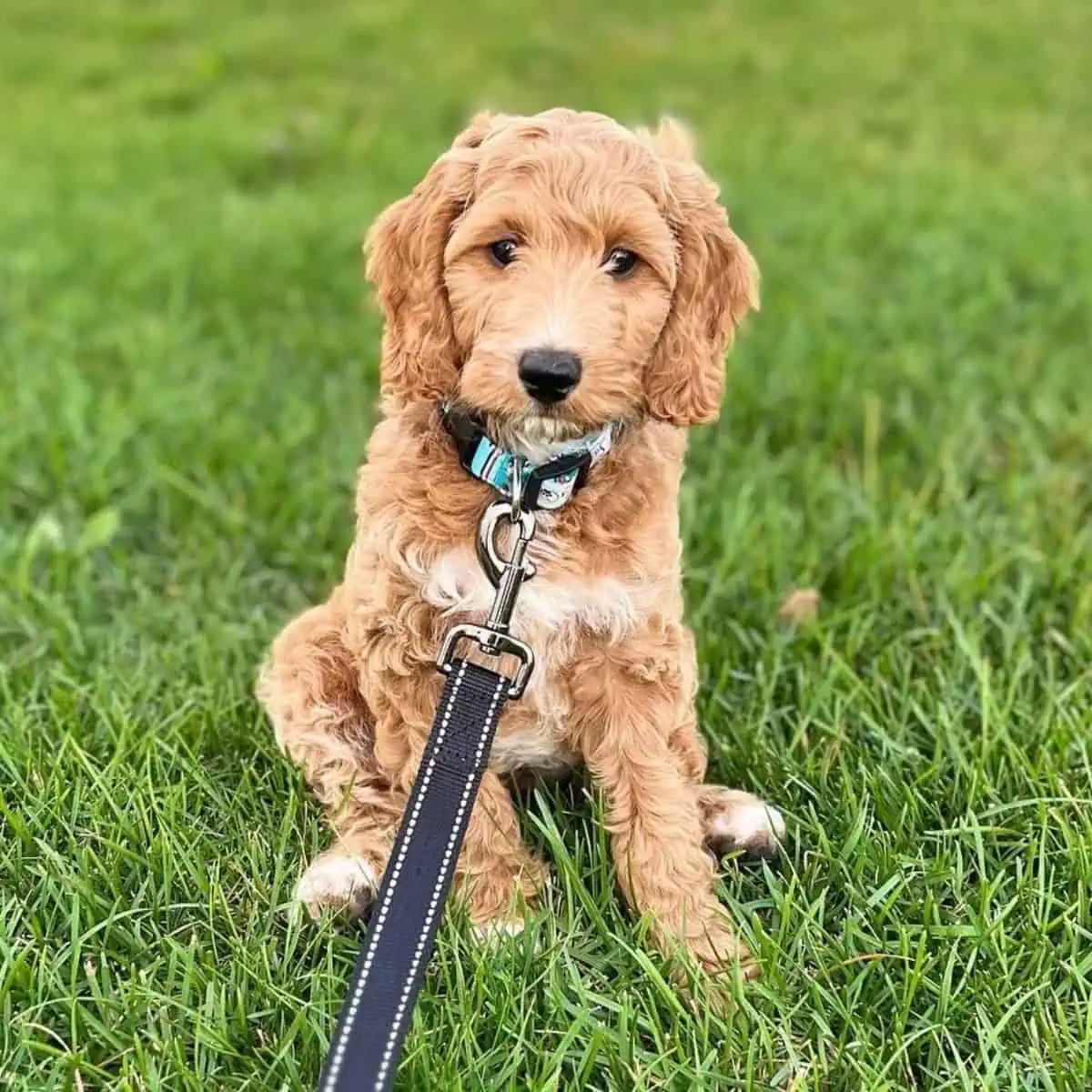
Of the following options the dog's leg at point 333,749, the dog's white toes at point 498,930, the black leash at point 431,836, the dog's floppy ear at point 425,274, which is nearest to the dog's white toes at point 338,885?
the dog's leg at point 333,749

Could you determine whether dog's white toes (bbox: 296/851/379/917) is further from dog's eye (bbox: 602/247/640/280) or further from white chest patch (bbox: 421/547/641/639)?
dog's eye (bbox: 602/247/640/280)

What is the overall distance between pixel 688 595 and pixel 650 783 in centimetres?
135

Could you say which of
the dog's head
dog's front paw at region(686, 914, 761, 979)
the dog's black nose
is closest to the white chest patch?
the dog's head

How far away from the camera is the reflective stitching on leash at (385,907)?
2094mm

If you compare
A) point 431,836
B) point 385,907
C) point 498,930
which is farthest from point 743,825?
point 385,907

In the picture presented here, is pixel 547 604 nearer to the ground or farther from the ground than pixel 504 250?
nearer to the ground

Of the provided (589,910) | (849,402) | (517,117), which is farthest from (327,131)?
(589,910)

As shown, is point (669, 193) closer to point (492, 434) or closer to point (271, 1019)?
point (492, 434)

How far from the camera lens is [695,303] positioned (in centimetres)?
266

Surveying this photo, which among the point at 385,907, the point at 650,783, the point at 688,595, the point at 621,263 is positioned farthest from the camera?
the point at 688,595

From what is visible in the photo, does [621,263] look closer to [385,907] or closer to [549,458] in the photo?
[549,458]

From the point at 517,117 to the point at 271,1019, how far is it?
6.27 feet

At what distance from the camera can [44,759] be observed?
3.08m

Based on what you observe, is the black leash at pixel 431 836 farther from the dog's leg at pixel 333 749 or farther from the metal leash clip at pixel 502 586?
the dog's leg at pixel 333 749
